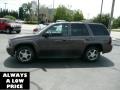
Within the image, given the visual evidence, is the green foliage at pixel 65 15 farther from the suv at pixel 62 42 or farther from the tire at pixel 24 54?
the tire at pixel 24 54

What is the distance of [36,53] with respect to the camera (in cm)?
862

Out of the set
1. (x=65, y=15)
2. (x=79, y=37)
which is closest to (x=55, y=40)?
(x=79, y=37)

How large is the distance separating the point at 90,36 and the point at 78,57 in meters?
1.04

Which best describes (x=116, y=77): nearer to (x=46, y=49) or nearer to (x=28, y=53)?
(x=46, y=49)

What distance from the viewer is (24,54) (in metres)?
8.55

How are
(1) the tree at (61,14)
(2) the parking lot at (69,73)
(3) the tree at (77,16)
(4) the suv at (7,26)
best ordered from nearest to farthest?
(2) the parking lot at (69,73)
(4) the suv at (7,26)
(3) the tree at (77,16)
(1) the tree at (61,14)

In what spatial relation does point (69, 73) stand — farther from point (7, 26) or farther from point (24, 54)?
point (7, 26)

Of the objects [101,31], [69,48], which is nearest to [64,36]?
[69,48]

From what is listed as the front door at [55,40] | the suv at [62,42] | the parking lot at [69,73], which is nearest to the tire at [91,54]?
the suv at [62,42]

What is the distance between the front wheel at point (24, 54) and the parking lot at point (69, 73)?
0.22 metres

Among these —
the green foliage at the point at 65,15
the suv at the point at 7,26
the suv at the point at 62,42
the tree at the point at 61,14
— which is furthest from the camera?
the tree at the point at 61,14

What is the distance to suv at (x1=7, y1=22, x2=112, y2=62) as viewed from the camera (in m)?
8.48

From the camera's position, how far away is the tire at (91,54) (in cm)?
Result: 921

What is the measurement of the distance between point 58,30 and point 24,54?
1687 mm
